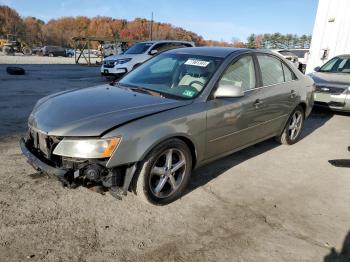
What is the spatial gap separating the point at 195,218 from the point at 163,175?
525 millimetres

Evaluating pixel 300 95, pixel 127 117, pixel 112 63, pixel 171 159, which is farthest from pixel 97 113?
pixel 112 63

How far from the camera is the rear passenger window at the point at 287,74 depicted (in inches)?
204

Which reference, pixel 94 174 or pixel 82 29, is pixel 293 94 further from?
pixel 82 29

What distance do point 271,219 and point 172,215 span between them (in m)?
0.98

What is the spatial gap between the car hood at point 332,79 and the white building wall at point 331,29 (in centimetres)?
436

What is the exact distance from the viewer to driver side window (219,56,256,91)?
398cm

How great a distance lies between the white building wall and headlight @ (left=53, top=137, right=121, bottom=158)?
11975mm

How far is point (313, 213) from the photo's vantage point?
137 inches

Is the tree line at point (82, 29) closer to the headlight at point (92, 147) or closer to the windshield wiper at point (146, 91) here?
the windshield wiper at point (146, 91)

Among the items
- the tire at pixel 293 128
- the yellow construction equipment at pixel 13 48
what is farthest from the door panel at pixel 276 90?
the yellow construction equipment at pixel 13 48

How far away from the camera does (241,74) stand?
4.22 metres

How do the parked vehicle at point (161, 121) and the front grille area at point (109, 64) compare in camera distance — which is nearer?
the parked vehicle at point (161, 121)

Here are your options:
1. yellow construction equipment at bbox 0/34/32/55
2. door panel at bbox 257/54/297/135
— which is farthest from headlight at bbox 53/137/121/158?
yellow construction equipment at bbox 0/34/32/55

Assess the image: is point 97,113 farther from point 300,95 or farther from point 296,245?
point 300,95
